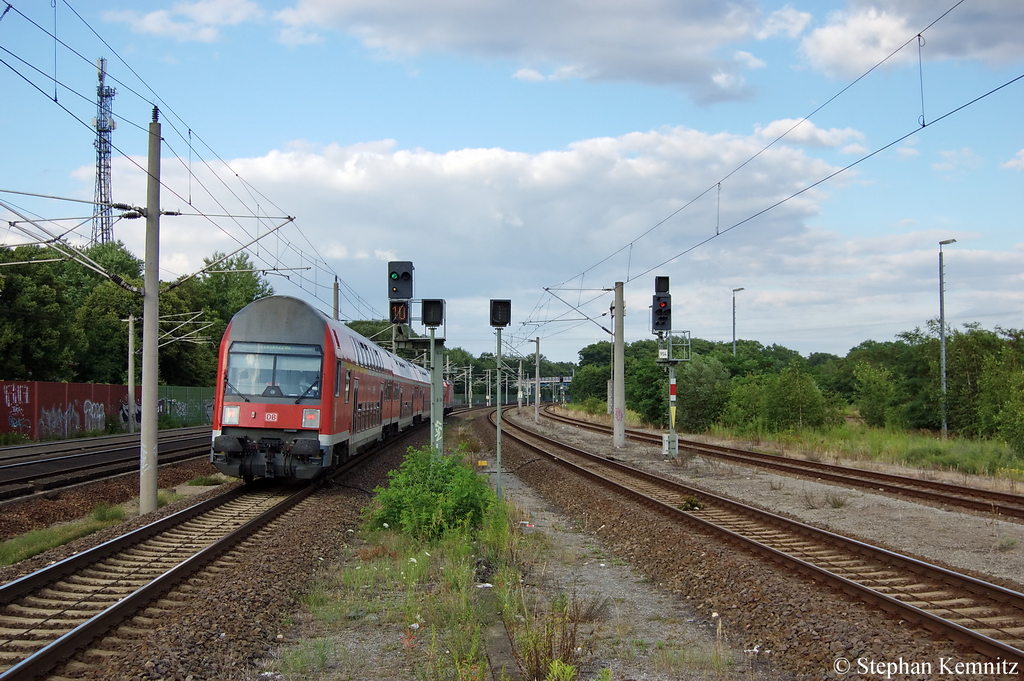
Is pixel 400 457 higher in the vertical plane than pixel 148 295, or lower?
lower

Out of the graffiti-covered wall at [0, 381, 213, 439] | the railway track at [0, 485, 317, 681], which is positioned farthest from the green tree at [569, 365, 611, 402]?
the railway track at [0, 485, 317, 681]

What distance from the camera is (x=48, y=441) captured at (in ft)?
108

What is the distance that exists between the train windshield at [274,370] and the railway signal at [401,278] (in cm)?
194

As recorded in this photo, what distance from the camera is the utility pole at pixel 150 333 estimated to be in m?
13.7

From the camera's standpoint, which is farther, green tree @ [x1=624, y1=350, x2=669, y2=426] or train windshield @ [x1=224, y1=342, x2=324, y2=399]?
green tree @ [x1=624, y1=350, x2=669, y2=426]

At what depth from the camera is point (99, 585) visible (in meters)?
8.35

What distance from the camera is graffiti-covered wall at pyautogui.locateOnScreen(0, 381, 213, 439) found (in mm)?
32062

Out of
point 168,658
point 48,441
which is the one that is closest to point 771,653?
point 168,658

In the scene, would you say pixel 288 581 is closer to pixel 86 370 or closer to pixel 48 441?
pixel 48 441

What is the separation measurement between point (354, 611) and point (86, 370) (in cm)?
4792

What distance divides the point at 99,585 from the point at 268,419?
278 inches

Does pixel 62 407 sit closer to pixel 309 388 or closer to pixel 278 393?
pixel 278 393

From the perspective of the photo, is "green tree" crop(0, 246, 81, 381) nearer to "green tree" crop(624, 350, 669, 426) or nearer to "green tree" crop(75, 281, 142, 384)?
"green tree" crop(75, 281, 142, 384)

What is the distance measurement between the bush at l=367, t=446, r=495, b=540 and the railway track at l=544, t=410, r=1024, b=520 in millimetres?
8862
